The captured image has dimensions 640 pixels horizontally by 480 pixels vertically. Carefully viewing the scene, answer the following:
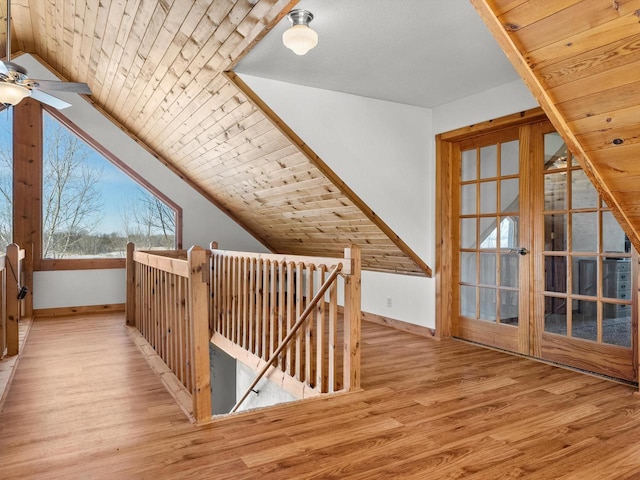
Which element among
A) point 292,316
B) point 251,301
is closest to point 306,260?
point 292,316

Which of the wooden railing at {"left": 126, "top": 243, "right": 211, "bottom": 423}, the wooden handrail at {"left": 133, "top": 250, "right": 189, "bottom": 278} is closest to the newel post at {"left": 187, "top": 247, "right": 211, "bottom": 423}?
the wooden railing at {"left": 126, "top": 243, "right": 211, "bottom": 423}

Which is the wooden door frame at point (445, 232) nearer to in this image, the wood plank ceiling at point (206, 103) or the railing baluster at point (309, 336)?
the wood plank ceiling at point (206, 103)

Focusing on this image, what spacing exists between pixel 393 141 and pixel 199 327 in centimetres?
258

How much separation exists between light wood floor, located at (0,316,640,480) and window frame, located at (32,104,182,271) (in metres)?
2.63

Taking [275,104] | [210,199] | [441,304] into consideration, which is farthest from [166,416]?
[210,199]

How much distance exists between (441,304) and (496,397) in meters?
1.58

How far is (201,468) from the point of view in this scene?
1.82 meters

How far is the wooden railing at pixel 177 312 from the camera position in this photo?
229 cm

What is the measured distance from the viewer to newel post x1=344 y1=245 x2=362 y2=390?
270cm

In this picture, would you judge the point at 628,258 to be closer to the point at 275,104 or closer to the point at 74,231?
the point at 275,104

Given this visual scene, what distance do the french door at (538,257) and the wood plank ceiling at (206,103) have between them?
0.60 metres

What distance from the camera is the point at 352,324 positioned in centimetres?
275

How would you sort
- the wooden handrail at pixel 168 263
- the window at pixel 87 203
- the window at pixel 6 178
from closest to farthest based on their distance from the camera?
1. the wooden handrail at pixel 168 263
2. the window at pixel 6 178
3. the window at pixel 87 203

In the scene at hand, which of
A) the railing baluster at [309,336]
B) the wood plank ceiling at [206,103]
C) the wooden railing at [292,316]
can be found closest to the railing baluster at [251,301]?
the wooden railing at [292,316]
